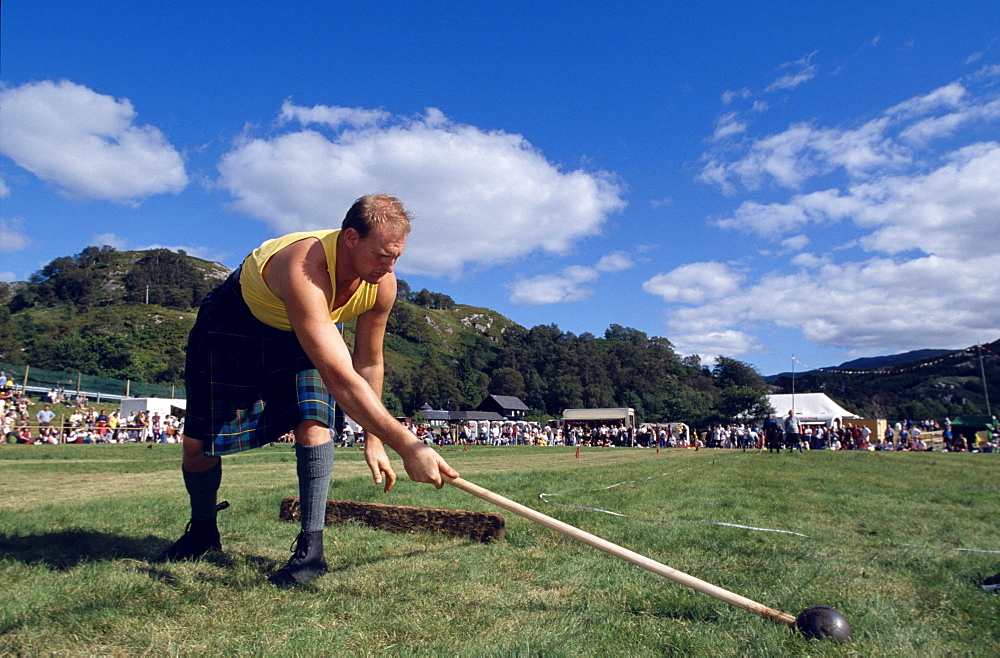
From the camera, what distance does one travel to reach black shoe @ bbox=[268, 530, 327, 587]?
2.52m

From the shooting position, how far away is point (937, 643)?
1.95 meters

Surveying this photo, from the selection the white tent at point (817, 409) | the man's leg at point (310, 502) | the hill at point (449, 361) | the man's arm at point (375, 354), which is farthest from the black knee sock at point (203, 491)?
the hill at point (449, 361)

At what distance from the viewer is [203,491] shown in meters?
3.09

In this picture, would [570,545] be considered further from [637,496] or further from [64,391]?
[64,391]

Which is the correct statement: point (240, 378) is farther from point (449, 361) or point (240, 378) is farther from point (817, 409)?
point (449, 361)

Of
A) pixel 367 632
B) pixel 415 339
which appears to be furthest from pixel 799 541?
pixel 415 339

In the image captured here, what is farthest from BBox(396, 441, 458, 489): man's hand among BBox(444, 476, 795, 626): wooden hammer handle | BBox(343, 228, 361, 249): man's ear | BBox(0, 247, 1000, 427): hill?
BBox(0, 247, 1000, 427): hill

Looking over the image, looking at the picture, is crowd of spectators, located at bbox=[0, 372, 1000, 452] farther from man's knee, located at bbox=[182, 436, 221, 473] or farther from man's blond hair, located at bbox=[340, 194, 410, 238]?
man's blond hair, located at bbox=[340, 194, 410, 238]

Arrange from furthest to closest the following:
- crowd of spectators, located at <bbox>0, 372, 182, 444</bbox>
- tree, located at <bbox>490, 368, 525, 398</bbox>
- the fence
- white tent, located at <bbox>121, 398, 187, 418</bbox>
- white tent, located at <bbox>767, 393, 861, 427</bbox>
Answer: tree, located at <bbox>490, 368, 525, 398</bbox> < white tent, located at <bbox>767, 393, 861, 427</bbox> < the fence < white tent, located at <bbox>121, 398, 187, 418</bbox> < crowd of spectators, located at <bbox>0, 372, 182, 444</bbox>

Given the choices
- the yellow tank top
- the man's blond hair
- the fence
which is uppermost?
the fence

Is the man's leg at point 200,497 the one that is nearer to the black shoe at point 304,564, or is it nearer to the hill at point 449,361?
the black shoe at point 304,564

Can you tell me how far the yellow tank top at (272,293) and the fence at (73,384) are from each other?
3619cm

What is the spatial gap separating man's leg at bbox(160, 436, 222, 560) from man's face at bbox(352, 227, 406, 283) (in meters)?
1.42

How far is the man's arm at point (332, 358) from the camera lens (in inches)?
89.0
